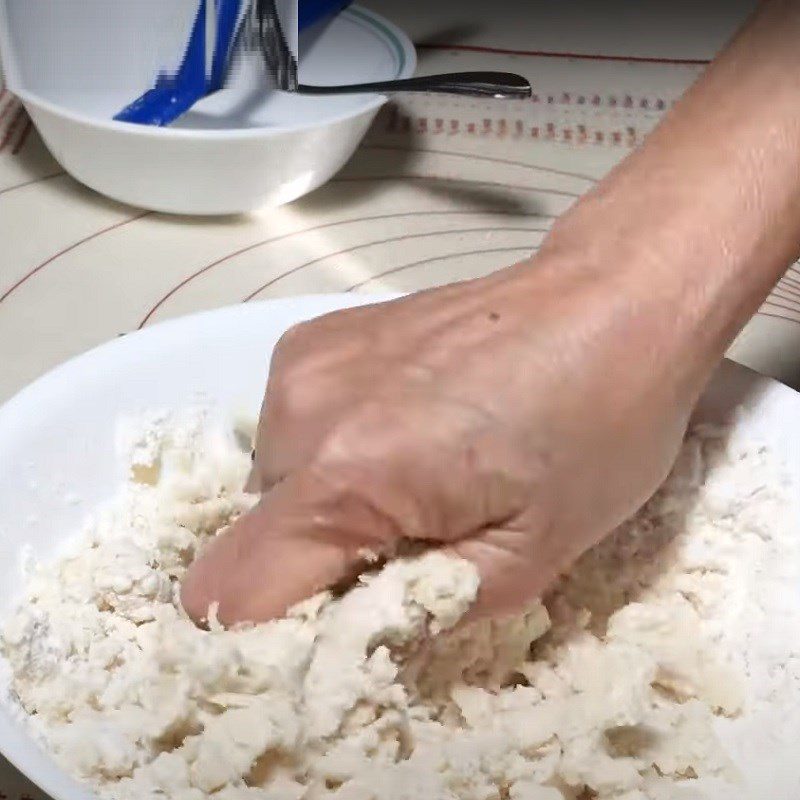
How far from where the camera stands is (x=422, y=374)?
51cm

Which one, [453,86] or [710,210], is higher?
[710,210]

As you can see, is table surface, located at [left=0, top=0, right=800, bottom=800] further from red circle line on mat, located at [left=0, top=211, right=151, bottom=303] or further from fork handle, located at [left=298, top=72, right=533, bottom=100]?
fork handle, located at [left=298, top=72, right=533, bottom=100]

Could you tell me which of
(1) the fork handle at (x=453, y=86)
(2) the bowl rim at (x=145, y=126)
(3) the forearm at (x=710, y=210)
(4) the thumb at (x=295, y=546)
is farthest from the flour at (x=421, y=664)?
(1) the fork handle at (x=453, y=86)

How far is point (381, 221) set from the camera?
3.29ft

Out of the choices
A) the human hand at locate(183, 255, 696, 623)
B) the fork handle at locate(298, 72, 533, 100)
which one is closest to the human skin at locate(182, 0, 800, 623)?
the human hand at locate(183, 255, 696, 623)

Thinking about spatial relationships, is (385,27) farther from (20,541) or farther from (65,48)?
(20,541)

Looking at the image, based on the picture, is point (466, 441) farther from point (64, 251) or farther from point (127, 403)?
point (64, 251)

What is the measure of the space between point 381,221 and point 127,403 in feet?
1.42

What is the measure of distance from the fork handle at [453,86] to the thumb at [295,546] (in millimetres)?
553

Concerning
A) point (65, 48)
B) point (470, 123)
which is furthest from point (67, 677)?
point (470, 123)

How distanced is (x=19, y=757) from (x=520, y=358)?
0.90 feet

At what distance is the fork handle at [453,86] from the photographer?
96 centimetres

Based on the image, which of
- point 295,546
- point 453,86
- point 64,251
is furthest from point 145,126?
point 295,546

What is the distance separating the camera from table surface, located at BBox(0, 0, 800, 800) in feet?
2.83
